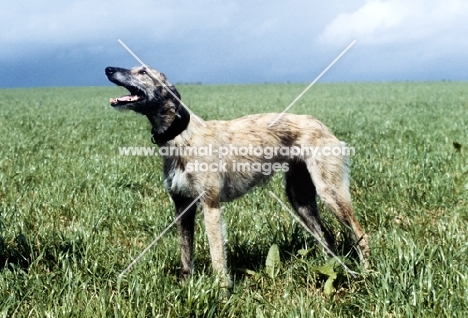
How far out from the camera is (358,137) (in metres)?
11.4

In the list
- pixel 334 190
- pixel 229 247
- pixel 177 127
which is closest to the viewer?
pixel 177 127

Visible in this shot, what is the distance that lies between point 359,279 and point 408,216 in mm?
1754

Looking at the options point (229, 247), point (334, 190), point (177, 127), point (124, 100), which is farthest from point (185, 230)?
point (334, 190)

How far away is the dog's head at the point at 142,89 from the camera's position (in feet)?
11.8

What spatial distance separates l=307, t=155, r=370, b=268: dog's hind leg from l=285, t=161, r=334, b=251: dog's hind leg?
1.09 ft

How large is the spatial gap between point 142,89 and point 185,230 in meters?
1.27

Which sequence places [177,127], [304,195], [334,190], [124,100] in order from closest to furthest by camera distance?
[124,100]
[177,127]
[334,190]
[304,195]

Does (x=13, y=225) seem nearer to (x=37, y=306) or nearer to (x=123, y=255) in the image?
(x=123, y=255)

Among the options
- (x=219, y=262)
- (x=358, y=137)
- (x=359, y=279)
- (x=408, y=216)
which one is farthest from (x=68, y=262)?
(x=358, y=137)

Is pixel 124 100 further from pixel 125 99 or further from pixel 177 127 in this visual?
pixel 177 127

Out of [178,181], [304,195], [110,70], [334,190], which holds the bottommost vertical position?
[304,195]

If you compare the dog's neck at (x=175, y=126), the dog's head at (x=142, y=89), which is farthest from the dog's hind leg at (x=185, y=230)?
the dog's head at (x=142, y=89)

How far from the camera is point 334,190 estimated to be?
4219 millimetres

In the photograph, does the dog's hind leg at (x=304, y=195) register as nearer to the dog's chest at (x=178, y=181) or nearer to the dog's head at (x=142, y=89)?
the dog's chest at (x=178, y=181)
